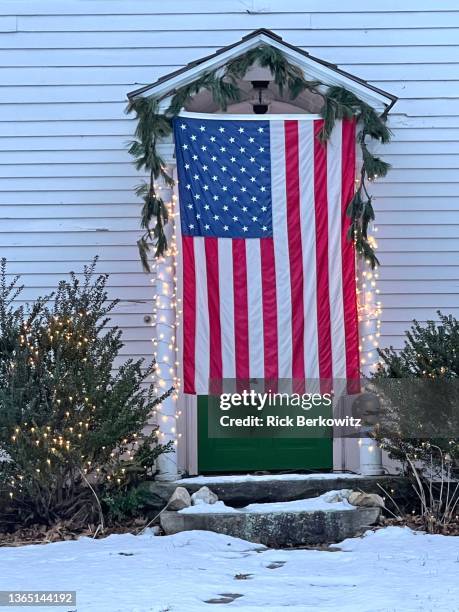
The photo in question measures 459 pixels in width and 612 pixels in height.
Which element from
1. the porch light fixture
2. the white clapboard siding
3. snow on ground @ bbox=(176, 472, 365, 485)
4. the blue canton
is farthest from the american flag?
the white clapboard siding

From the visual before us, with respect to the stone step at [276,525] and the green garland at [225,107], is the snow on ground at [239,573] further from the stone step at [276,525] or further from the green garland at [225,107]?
the green garland at [225,107]

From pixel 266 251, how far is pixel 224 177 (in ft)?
2.44

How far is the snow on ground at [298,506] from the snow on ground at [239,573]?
0.28 metres

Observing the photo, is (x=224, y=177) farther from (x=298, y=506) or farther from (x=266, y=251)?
(x=298, y=506)

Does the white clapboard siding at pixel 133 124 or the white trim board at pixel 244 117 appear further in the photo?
the white clapboard siding at pixel 133 124

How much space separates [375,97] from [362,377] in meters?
2.45

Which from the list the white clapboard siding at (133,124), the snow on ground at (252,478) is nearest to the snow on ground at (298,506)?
the snow on ground at (252,478)

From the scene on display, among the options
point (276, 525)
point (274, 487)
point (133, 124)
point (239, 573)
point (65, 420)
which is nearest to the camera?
point (239, 573)

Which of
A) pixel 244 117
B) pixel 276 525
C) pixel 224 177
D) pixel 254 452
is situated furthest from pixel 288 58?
pixel 276 525

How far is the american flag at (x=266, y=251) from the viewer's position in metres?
7.72

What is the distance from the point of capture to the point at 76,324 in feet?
25.1

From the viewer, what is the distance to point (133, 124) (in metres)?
8.81

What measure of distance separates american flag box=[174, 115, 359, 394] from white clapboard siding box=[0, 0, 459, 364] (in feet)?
3.65

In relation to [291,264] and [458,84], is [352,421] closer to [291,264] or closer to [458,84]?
[291,264]
